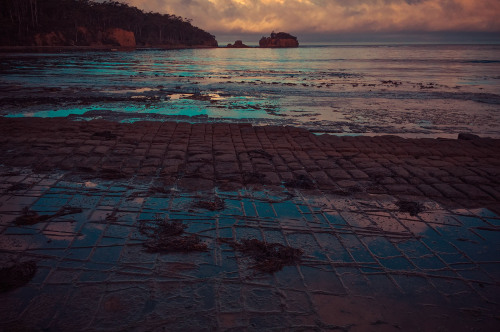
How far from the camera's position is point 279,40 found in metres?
152

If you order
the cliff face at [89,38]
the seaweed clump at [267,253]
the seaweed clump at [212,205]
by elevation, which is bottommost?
the seaweed clump at [267,253]

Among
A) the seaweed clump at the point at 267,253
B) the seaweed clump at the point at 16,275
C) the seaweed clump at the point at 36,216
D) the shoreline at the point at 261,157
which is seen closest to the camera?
the seaweed clump at the point at 16,275

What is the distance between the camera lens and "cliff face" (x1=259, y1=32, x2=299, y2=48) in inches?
5984

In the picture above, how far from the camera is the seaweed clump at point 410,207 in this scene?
4811mm

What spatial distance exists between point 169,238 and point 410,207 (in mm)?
3472

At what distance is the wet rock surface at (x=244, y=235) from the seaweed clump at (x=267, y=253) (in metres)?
0.02

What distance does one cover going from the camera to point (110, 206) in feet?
15.0

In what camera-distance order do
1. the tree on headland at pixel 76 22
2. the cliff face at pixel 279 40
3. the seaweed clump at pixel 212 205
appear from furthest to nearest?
the cliff face at pixel 279 40 < the tree on headland at pixel 76 22 < the seaweed clump at pixel 212 205

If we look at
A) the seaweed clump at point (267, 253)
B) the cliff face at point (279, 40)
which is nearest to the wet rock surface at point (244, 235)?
the seaweed clump at point (267, 253)

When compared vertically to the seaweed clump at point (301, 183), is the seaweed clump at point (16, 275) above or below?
below

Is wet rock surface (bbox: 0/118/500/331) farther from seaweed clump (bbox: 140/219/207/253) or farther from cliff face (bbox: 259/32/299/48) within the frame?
cliff face (bbox: 259/32/299/48)

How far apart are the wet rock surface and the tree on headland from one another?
65410mm

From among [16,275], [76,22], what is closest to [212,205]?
Answer: [16,275]

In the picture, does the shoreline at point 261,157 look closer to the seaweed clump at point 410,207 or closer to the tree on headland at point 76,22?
the seaweed clump at point 410,207
